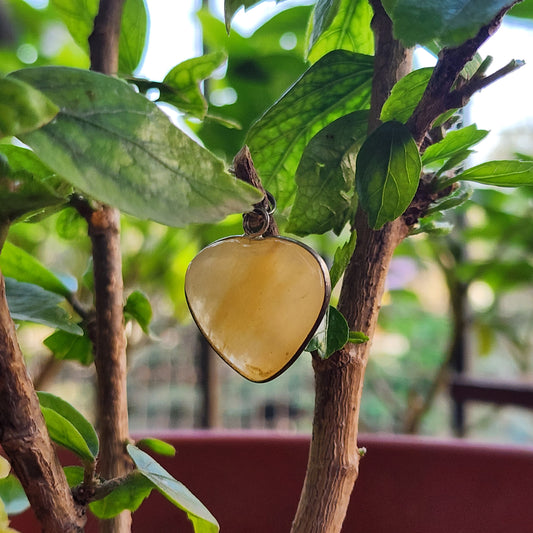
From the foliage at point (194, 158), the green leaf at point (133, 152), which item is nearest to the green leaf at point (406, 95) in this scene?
the foliage at point (194, 158)

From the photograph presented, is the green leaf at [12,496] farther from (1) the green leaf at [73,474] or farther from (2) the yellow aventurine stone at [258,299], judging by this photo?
(2) the yellow aventurine stone at [258,299]

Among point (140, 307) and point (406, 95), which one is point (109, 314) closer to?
point (140, 307)

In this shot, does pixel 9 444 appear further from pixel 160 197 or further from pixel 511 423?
pixel 511 423

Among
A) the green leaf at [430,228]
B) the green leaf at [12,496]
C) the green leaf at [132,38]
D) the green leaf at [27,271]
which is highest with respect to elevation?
the green leaf at [132,38]

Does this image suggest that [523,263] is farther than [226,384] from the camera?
No

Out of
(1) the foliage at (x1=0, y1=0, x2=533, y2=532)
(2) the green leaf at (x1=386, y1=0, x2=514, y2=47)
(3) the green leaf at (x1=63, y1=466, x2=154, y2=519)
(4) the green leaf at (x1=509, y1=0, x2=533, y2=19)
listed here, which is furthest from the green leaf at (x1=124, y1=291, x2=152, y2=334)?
(4) the green leaf at (x1=509, y1=0, x2=533, y2=19)

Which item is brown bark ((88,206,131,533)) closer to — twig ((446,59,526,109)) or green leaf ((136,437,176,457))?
green leaf ((136,437,176,457))

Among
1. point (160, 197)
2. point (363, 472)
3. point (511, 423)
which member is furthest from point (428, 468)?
point (511, 423)
